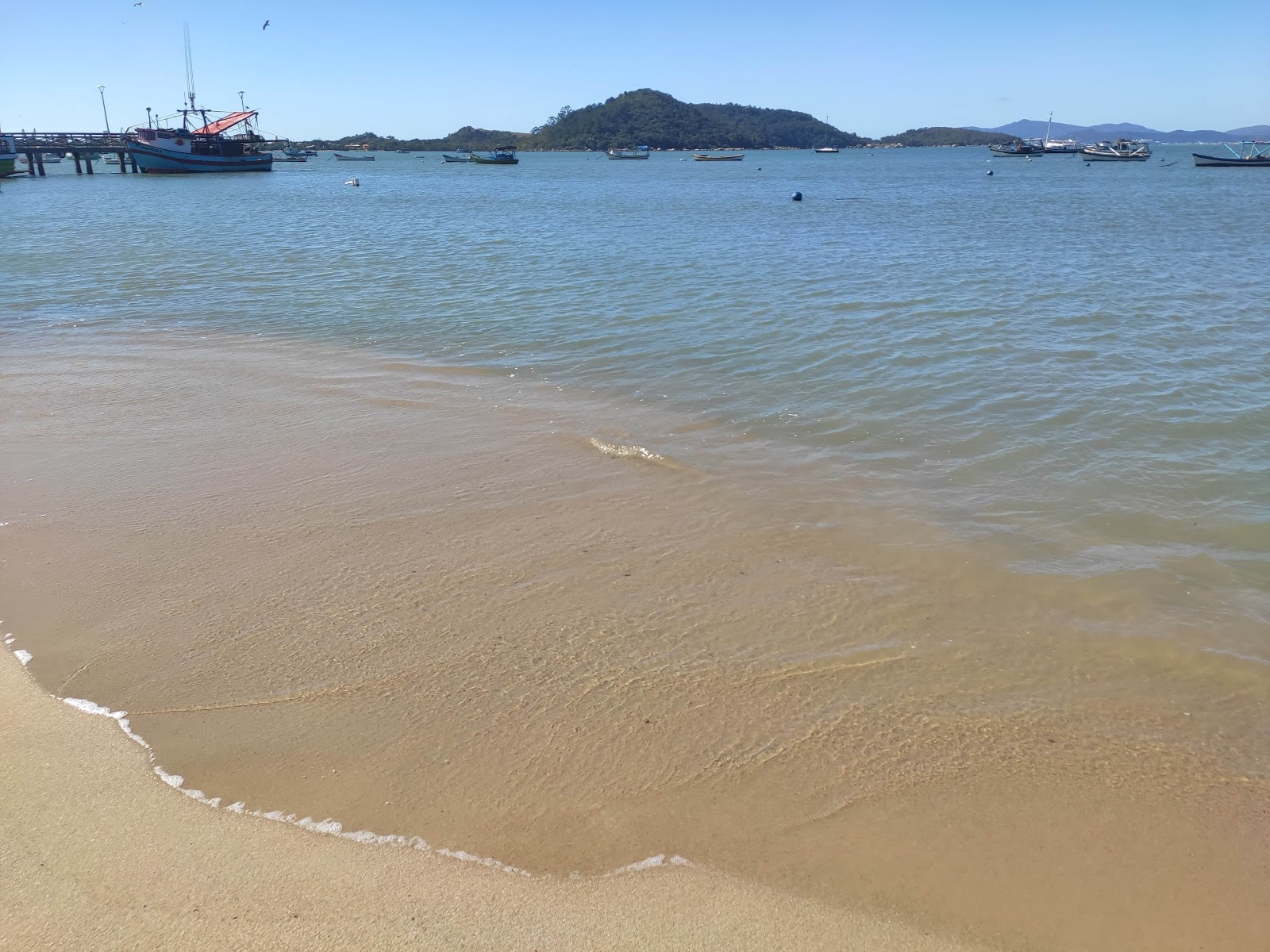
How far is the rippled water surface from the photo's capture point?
677 cm

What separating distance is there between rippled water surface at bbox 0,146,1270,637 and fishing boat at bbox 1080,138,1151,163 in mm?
87713

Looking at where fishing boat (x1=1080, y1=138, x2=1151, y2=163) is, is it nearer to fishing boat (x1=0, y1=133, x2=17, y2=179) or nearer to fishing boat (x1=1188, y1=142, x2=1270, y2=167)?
fishing boat (x1=1188, y1=142, x2=1270, y2=167)

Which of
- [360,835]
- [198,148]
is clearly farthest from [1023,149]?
[360,835]

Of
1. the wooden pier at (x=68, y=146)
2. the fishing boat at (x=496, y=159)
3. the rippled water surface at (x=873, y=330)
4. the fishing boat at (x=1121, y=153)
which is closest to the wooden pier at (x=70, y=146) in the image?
the wooden pier at (x=68, y=146)

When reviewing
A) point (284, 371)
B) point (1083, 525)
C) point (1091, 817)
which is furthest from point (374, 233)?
point (1091, 817)

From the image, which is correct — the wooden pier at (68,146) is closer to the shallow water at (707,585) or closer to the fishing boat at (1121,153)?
the shallow water at (707,585)

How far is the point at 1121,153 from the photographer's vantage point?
107 meters

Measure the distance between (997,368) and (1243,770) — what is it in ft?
24.4

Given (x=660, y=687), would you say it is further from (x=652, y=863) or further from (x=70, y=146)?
(x=70, y=146)

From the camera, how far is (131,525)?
6062mm

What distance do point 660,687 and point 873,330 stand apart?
9439 mm

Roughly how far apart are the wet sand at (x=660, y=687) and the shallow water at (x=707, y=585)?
0.02 m

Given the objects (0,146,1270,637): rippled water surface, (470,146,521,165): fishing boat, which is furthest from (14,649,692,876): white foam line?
(470,146,521,165): fishing boat

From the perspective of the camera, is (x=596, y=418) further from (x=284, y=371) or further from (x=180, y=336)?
(x=180, y=336)
